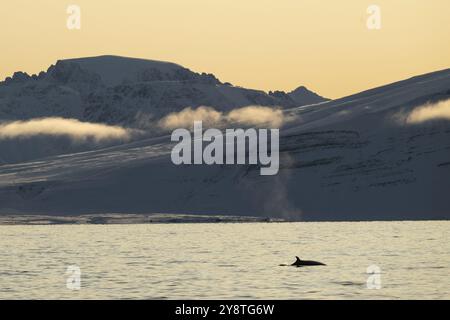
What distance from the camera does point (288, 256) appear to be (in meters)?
104

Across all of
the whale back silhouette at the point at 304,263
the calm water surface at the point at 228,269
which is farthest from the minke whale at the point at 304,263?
the calm water surface at the point at 228,269

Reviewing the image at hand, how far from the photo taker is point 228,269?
85750 mm

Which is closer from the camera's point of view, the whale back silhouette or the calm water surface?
the calm water surface

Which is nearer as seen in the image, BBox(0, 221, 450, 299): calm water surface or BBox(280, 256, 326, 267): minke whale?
BBox(0, 221, 450, 299): calm water surface

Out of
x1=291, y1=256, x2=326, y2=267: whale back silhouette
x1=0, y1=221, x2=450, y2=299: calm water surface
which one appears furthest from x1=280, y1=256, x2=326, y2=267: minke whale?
x1=0, y1=221, x2=450, y2=299: calm water surface

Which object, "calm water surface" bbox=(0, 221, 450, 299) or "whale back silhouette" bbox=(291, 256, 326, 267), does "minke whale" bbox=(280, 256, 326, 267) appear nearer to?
"whale back silhouette" bbox=(291, 256, 326, 267)

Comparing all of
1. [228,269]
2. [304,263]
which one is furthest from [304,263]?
[228,269]

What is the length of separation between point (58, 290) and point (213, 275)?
14334 millimetres

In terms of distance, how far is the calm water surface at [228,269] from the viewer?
6700cm

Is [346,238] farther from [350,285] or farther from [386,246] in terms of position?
[350,285]

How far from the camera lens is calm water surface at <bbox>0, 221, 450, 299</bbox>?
67000 millimetres

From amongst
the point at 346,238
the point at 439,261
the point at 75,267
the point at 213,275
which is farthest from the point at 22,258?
the point at 346,238

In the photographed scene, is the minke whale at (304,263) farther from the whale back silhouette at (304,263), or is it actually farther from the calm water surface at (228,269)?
the calm water surface at (228,269)
